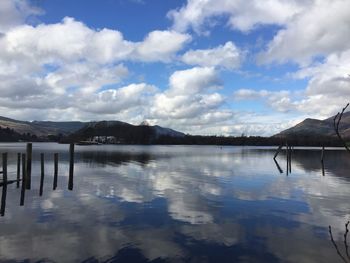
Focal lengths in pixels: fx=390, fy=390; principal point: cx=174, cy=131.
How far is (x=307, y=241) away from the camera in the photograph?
18203 mm

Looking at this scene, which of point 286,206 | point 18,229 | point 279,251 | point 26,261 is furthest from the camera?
point 286,206

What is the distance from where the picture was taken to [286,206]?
89.0 ft

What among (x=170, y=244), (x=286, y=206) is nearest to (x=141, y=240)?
(x=170, y=244)

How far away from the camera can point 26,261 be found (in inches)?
581

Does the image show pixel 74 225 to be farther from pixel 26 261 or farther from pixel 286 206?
pixel 286 206

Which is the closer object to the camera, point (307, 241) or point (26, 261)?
point (26, 261)

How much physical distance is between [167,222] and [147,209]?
393 centimetres

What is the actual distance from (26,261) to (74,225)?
574cm

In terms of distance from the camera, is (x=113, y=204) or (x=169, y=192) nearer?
(x=113, y=204)

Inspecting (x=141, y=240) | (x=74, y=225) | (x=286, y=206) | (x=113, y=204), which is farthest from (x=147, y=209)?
(x=286, y=206)

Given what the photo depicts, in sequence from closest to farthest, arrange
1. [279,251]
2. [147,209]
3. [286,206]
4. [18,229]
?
[279,251] → [18,229] → [147,209] → [286,206]

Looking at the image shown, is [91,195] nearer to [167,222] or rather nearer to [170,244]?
[167,222]

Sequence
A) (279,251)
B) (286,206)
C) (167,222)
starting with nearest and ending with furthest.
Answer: (279,251)
(167,222)
(286,206)

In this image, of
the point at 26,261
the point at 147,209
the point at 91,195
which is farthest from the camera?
the point at 91,195
